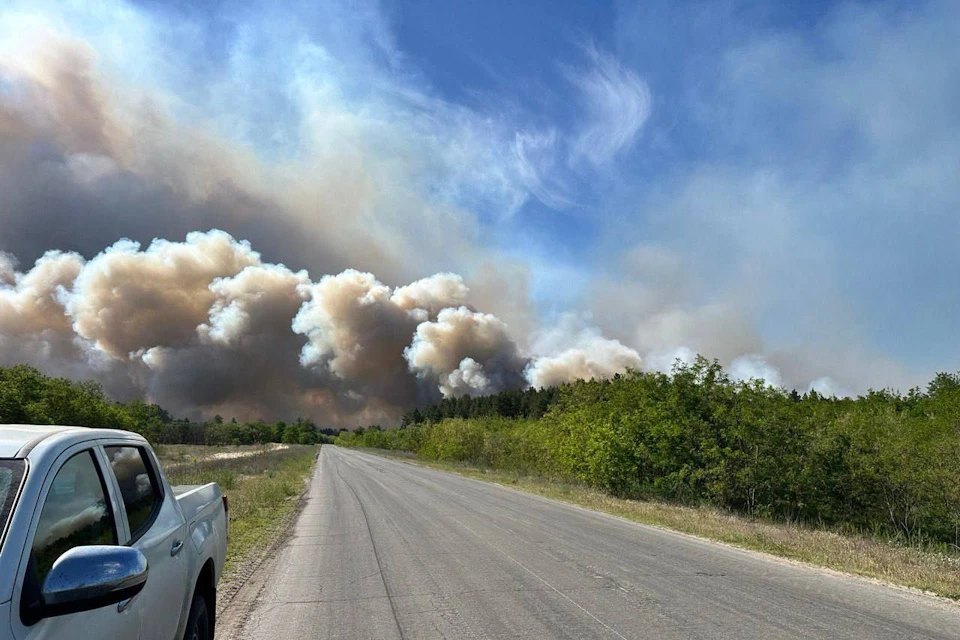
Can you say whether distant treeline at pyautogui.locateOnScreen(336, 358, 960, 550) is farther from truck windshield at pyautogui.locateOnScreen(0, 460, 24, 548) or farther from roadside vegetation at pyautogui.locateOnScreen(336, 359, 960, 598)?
truck windshield at pyautogui.locateOnScreen(0, 460, 24, 548)

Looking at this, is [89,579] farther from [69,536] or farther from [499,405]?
[499,405]

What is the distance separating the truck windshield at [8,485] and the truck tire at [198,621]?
6.32 feet

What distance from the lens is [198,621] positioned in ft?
13.9

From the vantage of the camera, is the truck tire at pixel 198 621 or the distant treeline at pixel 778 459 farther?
the distant treeline at pixel 778 459

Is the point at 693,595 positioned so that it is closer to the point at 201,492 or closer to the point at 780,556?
the point at 780,556

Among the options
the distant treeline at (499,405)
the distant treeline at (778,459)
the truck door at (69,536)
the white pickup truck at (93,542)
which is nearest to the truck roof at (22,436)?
the white pickup truck at (93,542)

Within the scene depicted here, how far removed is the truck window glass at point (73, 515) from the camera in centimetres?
238

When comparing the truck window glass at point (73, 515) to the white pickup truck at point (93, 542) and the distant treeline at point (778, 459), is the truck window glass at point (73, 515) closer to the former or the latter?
the white pickup truck at point (93, 542)

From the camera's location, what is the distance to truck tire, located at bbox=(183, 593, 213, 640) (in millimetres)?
3932

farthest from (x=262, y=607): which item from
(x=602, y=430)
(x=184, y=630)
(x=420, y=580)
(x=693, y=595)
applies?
(x=602, y=430)

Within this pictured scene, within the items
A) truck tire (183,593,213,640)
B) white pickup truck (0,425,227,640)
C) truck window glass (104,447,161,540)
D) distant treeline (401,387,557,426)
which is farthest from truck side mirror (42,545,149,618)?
distant treeline (401,387,557,426)

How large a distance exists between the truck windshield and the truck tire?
1.93 m

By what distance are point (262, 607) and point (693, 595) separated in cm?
509

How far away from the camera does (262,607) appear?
6.97 metres
